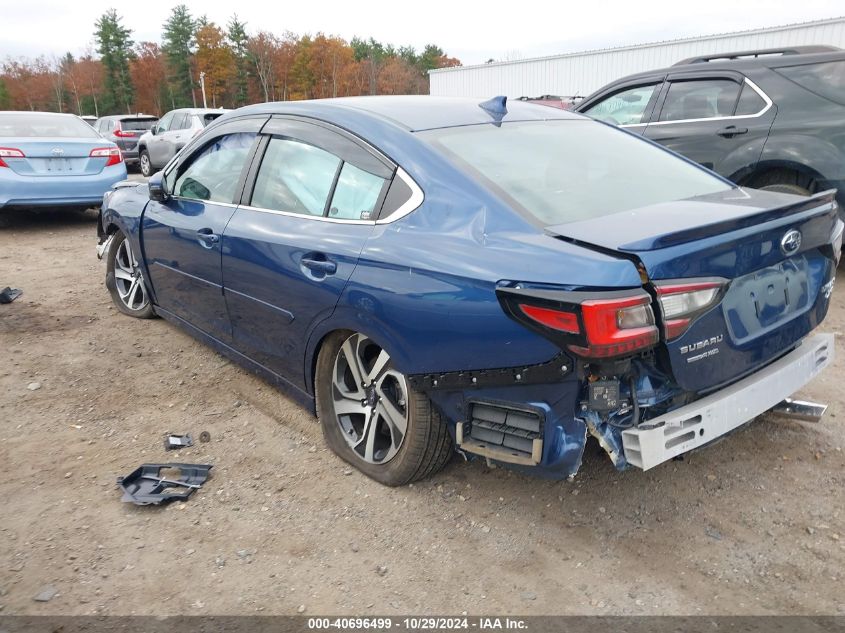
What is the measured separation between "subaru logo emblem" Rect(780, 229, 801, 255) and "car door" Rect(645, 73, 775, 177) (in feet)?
11.7

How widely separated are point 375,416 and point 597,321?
4.15ft

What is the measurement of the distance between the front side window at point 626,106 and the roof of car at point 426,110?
3519 mm

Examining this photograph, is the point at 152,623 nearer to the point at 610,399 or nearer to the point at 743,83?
the point at 610,399

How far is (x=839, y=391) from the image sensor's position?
3.79m

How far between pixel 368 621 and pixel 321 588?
239 millimetres

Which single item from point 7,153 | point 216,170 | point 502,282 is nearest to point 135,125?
point 7,153

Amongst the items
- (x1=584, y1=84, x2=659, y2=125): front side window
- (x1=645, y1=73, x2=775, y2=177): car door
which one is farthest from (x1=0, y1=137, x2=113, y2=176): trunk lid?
(x1=645, y1=73, x2=775, y2=177): car door

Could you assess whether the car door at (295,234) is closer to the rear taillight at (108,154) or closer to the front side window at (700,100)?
the front side window at (700,100)

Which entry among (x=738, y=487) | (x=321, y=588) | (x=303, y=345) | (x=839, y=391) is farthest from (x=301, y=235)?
(x=839, y=391)

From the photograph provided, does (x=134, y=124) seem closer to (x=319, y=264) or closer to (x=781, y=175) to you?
(x=781, y=175)

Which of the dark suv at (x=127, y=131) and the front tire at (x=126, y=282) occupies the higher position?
the dark suv at (x=127, y=131)

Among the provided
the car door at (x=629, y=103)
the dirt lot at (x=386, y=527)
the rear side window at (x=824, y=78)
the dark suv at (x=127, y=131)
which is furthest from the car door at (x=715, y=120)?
the dark suv at (x=127, y=131)

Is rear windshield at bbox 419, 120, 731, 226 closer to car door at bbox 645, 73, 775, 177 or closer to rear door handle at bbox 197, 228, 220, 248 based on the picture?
rear door handle at bbox 197, 228, 220, 248

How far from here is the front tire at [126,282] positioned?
17.0 ft
